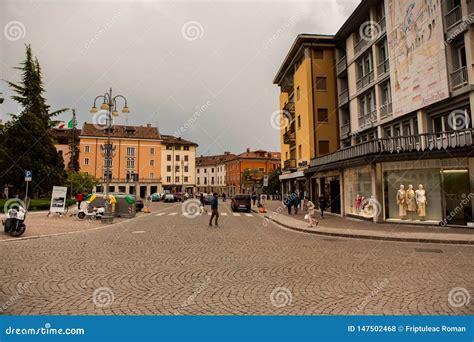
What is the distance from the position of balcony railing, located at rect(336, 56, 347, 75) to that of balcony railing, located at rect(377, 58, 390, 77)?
5.66 metres

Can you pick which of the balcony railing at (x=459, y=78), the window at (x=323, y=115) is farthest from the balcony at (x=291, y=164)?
the balcony railing at (x=459, y=78)

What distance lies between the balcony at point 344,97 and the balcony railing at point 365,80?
234cm

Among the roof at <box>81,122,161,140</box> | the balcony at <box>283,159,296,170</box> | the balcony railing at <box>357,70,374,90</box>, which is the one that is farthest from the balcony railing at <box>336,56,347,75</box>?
the roof at <box>81,122,161,140</box>

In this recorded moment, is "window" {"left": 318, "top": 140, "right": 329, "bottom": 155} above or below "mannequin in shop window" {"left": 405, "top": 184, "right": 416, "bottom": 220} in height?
above

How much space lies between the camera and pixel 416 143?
55.1 ft

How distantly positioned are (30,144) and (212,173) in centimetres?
7607

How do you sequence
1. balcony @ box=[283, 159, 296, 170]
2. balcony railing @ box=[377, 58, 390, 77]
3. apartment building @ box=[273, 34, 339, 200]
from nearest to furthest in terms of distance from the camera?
1. balcony railing @ box=[377, 58, 390, 77]
2. apartment building @ box=[273, 34, 339, 200]
3. balcony @ box=[283, 159, 296, 170]

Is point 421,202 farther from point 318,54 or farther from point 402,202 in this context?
point 318,54

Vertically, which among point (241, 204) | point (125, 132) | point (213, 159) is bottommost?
point (241, 204)

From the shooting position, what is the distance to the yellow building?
67.4 meters

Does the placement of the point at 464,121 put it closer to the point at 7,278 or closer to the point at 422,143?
the point at 422,143

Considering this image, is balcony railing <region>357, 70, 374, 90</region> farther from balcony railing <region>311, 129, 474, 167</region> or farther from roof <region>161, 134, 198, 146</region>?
roof <region>161, 134, 198, 146</region>

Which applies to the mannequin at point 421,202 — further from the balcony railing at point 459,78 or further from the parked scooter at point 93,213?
the parked scooter at point 93,213

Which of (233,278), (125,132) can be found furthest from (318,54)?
(125,132)
